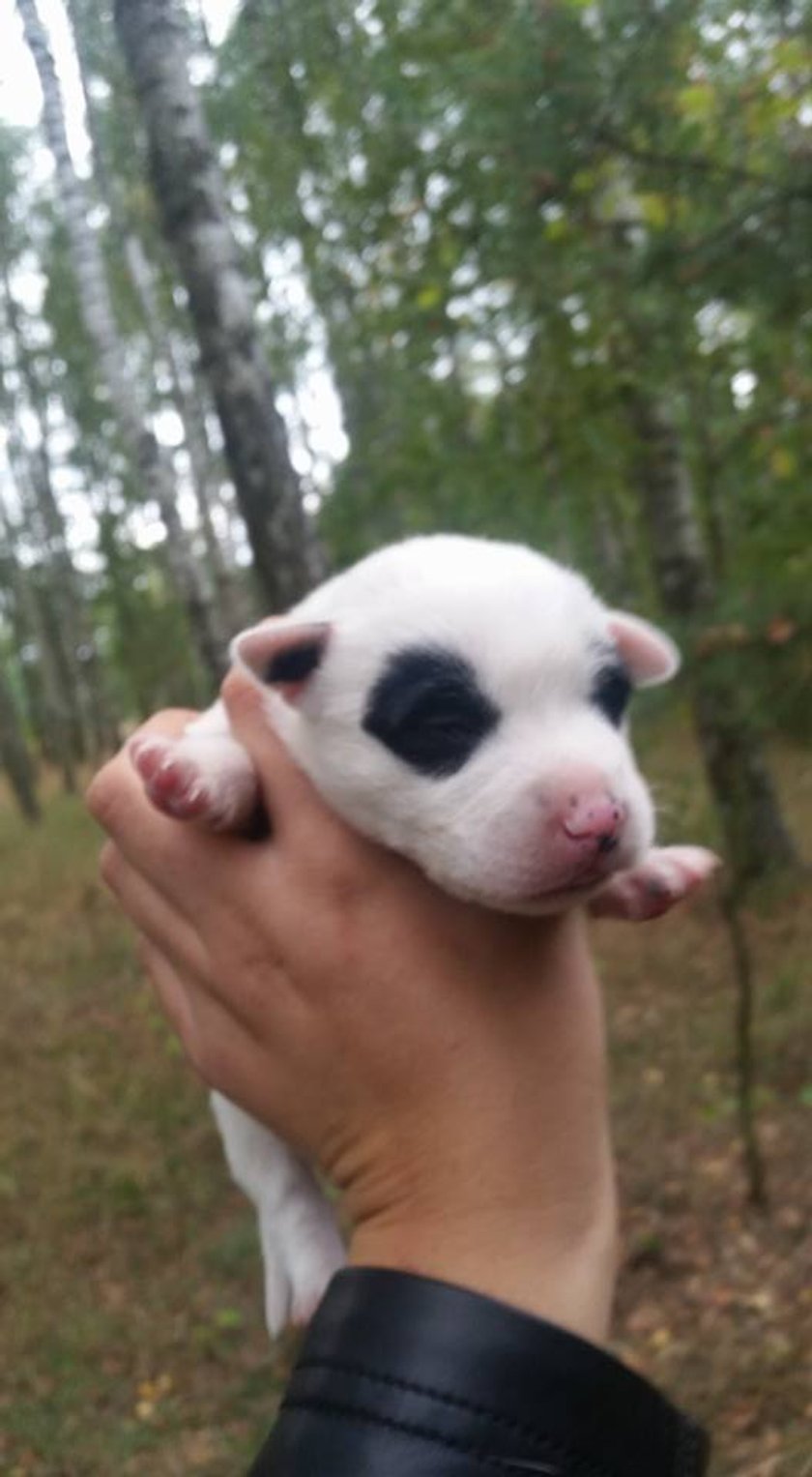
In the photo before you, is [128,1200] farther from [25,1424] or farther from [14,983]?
[14,983]

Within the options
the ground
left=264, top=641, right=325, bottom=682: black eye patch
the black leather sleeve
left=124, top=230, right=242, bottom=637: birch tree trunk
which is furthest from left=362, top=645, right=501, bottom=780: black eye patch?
left=124, top=230, right=242, bottom=637: birch tree trunk

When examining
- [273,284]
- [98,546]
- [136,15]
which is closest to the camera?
[136,15]

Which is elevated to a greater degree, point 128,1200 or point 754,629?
point 754,629

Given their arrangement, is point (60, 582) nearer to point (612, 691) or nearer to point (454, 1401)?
point (612, 691)

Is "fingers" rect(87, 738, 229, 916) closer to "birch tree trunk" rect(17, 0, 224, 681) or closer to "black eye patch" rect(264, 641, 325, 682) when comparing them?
"black eye patch" rect(264, 641, 325, 682)

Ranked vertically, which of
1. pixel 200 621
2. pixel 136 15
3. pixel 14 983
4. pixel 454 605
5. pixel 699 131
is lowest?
pixel 14 983

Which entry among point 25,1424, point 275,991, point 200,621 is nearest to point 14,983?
point 200,621

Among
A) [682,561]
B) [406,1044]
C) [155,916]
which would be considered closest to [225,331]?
[682,561]

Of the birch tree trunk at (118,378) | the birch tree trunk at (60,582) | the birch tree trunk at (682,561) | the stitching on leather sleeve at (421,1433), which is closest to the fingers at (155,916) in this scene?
the stitching on leather sleeve at (421,1433)
